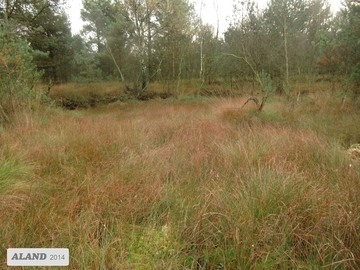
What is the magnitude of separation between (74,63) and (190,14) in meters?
11.0

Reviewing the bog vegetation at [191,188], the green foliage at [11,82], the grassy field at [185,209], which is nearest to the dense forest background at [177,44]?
the green foliage at [11,82]

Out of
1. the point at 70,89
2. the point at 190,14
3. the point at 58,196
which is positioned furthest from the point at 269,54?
the point at 70,89

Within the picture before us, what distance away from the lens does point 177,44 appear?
1574 centimetres

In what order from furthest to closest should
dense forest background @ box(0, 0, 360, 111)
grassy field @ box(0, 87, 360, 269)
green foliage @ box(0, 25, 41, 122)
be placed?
dense forest background @ box(0, 0, 360, 111)
green foliage @ box(0, 25, 41, 122)
grassy field @ box(0, 87, 360, 269)

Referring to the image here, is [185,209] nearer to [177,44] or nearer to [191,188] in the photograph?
[191,188]

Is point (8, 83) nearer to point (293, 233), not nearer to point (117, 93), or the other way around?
point (293, 233)

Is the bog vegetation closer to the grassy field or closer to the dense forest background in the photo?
the grassy field

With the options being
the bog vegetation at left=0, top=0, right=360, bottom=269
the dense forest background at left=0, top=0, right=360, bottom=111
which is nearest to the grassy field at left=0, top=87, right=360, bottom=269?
the bog vegetation at left=0, top=0, right=360, bottom=269

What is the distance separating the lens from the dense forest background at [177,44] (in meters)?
9.51

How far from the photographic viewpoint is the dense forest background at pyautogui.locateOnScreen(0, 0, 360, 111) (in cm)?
951

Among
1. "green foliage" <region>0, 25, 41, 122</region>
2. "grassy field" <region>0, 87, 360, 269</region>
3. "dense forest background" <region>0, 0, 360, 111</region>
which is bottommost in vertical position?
"grassy field" <region>0, 87, 360, 269</region>

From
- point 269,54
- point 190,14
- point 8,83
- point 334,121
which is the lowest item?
point 334,121

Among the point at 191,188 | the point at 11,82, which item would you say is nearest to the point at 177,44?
the point at 11,82

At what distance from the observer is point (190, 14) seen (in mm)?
16672
